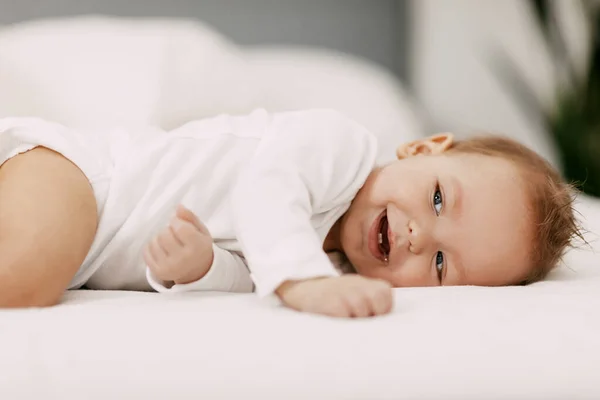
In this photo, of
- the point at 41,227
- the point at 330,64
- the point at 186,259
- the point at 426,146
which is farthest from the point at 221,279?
the point at 330,64

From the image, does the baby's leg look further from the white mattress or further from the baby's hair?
the baby's hair

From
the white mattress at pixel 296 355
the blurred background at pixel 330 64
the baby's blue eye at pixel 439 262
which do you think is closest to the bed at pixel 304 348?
the white mattress at pixel 296 355

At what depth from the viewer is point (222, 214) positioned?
3.11 feet

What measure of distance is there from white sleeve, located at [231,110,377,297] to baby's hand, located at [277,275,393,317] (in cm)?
2

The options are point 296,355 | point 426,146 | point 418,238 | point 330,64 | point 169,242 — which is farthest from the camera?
point 330,64

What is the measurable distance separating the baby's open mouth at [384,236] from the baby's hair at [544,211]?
0.51 ft

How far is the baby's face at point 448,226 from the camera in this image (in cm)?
89

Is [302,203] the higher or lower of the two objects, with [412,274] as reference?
higher

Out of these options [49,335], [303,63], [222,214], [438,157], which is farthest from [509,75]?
[49,335]

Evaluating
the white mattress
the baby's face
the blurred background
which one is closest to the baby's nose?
the baby's face

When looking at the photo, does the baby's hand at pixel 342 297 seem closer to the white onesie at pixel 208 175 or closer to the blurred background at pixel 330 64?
the white onesie at pixel 208 175

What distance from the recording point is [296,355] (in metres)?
0.58

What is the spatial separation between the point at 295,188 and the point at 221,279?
14 centimetres

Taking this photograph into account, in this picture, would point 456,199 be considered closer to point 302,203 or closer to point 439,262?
point 439,262
